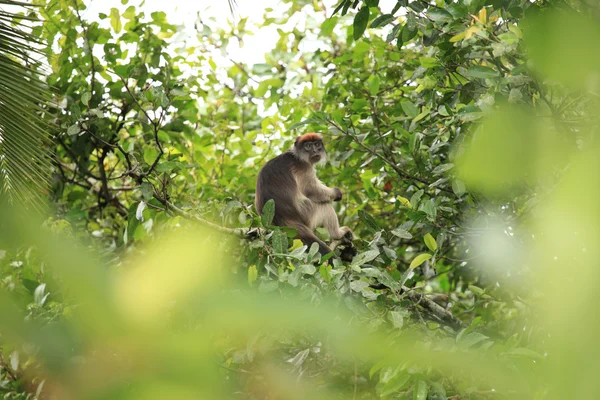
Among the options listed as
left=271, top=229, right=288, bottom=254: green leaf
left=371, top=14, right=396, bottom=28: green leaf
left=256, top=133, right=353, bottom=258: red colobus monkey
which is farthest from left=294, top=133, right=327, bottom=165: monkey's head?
left=271, top=229, right=288, bottom=254: green leaf

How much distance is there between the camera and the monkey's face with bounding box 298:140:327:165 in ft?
16.8

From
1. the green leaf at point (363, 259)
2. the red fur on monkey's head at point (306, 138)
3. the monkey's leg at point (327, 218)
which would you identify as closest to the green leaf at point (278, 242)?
the green leaf at point (363, 259)

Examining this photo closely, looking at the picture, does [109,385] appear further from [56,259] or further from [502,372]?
[502,372]

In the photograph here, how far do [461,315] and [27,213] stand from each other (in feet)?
13.5

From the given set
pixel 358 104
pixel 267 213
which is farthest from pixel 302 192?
pixel 267 213

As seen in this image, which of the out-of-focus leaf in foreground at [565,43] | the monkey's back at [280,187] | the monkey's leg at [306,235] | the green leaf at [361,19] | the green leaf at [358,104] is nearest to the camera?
the out-of-focus leaf in foreground at [565,43]

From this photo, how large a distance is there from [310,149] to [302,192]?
Result: 14.0 inches

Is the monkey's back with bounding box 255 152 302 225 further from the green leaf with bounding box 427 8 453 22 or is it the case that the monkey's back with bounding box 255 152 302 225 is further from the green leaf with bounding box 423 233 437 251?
the green leaf with bounding box 423 233 437 251

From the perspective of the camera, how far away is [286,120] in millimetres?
4863

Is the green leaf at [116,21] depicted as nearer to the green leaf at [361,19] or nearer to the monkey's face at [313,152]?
the monkey's face at [313,152]

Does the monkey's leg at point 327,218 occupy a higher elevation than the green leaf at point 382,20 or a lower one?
lower

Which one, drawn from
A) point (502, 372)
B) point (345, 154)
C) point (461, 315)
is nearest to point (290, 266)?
point (345, 154)

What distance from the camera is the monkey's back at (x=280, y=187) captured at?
4675 mm

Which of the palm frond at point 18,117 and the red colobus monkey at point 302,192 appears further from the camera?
the red colobus monkey at point 302,192
